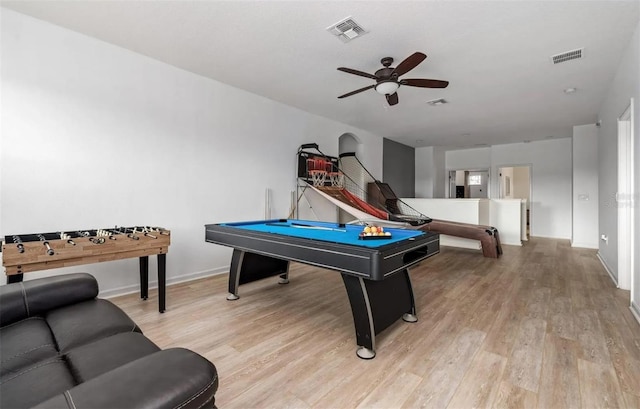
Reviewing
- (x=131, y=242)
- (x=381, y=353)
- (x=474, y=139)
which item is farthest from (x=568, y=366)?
(x=474, y=139)

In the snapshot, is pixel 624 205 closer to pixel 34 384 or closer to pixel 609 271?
pixel 609 271

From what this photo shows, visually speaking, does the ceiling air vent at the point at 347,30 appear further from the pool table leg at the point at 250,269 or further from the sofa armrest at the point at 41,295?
the sofa armrest at the point at 41,295

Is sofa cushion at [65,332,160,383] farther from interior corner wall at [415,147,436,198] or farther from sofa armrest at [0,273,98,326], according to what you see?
interior corner wall at [415,147,436,198]

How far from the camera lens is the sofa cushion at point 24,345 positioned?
1094 millimetres

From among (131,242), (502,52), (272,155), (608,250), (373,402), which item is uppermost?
(502,52)

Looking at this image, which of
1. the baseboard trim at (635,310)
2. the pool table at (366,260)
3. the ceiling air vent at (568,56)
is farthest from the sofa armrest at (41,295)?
the ceiling air vent at (568,56)

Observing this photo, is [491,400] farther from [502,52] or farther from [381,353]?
[502,52]

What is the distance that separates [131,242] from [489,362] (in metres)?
3.08

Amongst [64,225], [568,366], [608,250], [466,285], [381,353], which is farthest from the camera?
[608,250]

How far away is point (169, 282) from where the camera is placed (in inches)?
145

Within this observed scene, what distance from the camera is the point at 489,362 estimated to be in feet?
6.49

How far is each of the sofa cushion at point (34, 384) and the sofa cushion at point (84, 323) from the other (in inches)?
6.3

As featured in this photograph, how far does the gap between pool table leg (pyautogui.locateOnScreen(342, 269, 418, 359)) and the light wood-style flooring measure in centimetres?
13

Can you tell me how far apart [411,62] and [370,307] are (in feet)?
7.74
